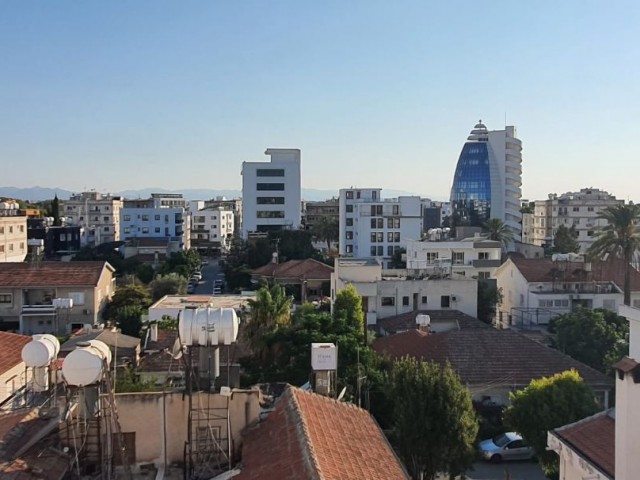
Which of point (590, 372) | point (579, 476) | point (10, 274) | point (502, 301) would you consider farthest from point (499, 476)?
point (10, 274)

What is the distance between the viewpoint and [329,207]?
119 m


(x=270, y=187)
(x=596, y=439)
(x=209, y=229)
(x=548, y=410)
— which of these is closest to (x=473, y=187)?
(x=270, y=187)

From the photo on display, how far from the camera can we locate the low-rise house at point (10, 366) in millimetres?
20575

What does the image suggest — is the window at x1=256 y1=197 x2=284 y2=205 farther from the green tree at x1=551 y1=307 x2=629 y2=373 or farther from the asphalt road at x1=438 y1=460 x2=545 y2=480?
the asphalt road at x1=438 y1=460 x2=545 y2=480

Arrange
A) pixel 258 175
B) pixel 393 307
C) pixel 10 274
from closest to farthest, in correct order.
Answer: pixel 393 307, pixel 10 274, pixel 258 175

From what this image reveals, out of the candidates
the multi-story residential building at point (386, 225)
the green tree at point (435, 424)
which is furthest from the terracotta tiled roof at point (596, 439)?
the multi-story residential building at point (386, 225)

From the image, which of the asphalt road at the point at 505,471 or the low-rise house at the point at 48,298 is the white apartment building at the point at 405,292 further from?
the asphalt road at the point at 505,471

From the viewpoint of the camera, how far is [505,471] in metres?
23.2

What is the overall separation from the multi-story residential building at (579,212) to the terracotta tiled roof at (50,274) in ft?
215

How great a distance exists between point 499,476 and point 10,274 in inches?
1386

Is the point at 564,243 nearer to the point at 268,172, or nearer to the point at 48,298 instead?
the point at 268,172

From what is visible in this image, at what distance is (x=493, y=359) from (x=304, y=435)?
18.9m

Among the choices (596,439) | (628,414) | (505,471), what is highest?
(628,414)

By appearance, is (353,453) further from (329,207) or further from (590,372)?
(329,207)
